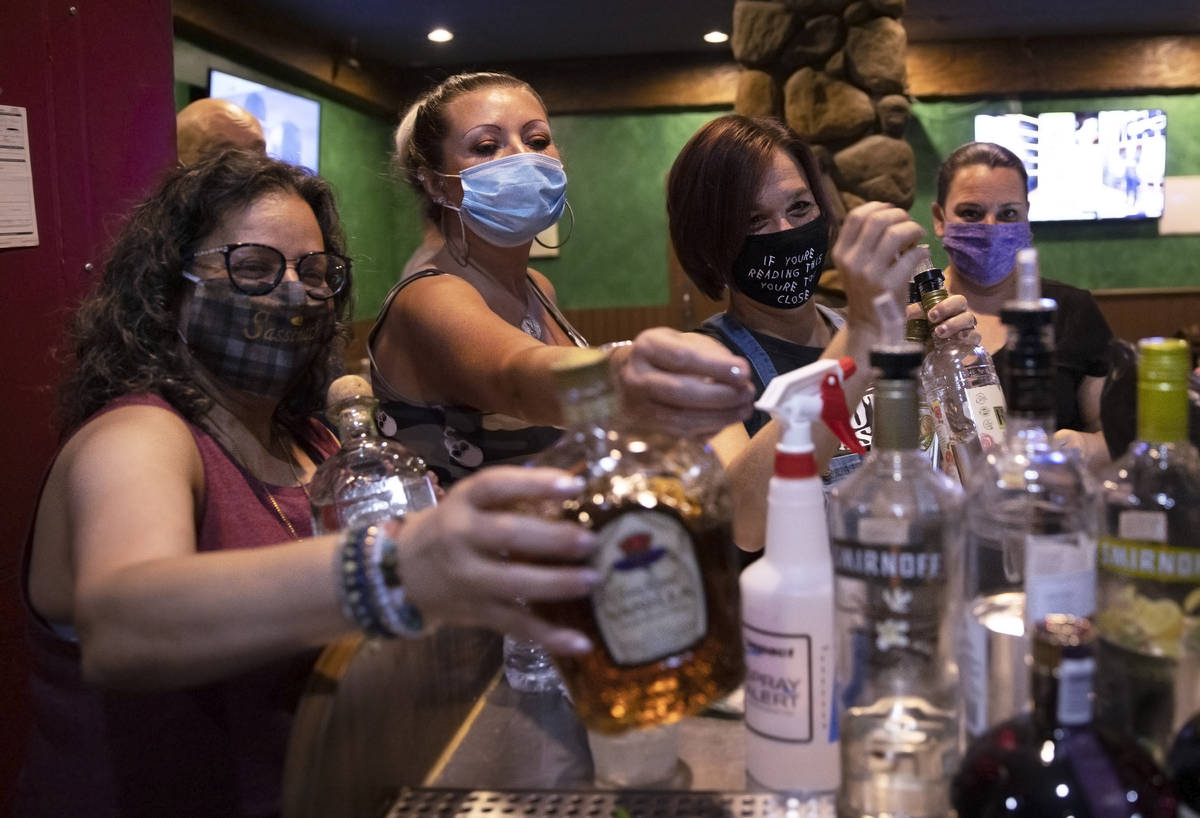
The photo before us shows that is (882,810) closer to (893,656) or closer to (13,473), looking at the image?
(893,656)

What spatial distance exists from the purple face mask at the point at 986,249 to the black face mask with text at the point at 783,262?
91 centimetres

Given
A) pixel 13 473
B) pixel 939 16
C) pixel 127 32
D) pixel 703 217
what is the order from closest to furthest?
1. pixel 703 217
2. pixel 13 473
3. pixel 127 32
4. pixel 939 16

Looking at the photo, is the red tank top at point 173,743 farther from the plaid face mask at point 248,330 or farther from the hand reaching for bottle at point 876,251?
the hand reaching for bottle at point 876,251

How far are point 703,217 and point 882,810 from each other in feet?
4.47

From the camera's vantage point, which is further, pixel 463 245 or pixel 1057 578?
pixel 463 245

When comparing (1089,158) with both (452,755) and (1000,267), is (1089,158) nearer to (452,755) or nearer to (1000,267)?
(1000,267)

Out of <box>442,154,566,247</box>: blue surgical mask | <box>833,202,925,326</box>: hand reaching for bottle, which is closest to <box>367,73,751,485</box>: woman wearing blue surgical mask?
<box>442,154,566,247</box>: blue surgical mask

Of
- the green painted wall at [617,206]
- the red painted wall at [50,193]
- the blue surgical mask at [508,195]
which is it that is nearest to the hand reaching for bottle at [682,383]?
the blue surgical mask at [508,195]

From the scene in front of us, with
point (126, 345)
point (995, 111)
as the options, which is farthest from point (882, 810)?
point (995, 111)

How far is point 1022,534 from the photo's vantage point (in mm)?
902

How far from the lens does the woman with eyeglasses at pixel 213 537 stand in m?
0.82

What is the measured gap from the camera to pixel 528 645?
121 centimetres

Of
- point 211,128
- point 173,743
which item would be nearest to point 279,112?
point 211,128

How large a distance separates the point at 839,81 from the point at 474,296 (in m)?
4.19
